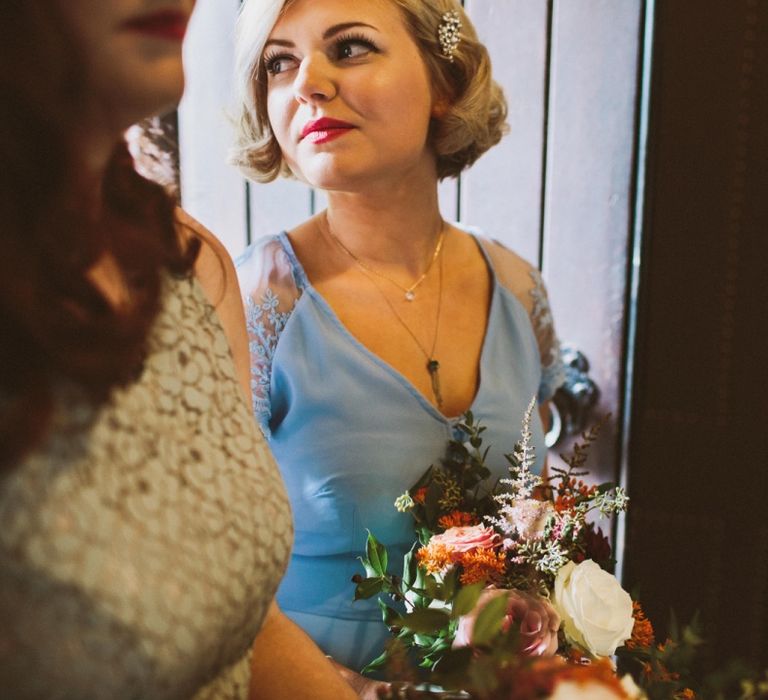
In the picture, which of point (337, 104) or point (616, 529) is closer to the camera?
point (337, 104)

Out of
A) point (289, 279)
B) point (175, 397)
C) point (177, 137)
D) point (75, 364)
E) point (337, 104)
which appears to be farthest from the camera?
point (177, 137)

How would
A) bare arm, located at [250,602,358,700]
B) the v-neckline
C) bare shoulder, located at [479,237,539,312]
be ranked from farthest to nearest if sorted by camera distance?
bare shoulder, located at [479,237,539,312] → the v-neckline → bare arm, located at [250,602,358,700]

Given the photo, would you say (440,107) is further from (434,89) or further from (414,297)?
(414,297)

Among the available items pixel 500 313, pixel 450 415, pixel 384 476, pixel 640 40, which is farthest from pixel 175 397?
pixel 640 40

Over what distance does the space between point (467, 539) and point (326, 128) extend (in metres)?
0.74

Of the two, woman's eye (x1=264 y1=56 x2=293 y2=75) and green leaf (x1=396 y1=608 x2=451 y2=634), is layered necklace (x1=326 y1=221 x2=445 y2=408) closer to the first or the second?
woman's eye (x1=264 y1=56 x2=293 y2=75)

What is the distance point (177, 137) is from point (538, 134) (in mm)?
840

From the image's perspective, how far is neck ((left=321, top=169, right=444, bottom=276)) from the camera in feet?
5.59

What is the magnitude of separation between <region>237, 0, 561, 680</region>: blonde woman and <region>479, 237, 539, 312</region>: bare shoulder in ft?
0.49

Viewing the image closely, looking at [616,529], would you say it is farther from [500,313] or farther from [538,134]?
[538,134]

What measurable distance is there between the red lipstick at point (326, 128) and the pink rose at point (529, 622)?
800mm

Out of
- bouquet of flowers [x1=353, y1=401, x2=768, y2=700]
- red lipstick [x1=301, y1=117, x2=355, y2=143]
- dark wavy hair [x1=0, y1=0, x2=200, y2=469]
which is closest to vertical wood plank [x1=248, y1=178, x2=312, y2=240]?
red lipstick [x1=301, y1=117, x2=355, y2=143]

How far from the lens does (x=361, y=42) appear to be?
1.52 meters

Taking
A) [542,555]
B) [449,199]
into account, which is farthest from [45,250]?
[449,199]
